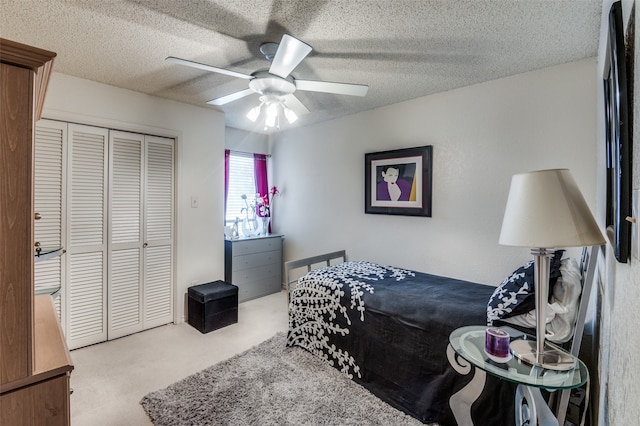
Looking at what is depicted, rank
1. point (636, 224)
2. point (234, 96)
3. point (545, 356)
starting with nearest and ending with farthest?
point (636, 224)
point (545, 356)
point (234, 96)

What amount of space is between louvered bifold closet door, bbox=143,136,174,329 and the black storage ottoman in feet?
0.93

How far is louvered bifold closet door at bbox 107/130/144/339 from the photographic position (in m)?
2.90

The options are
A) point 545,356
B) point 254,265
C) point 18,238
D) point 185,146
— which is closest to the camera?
point 18,238

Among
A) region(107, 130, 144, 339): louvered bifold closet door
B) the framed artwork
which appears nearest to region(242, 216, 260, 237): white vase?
region(107, 130, 144, 339): louvered bifold closet door

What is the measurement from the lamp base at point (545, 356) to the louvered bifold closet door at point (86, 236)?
10.7 ft

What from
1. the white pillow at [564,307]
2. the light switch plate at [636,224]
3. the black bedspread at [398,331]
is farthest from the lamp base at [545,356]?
the light switch plate at [636,224]

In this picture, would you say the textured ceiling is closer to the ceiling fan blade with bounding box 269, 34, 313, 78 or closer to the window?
the ceiling fan blade with bounding box 269, 34, 313, 78

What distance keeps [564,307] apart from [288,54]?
1969 millimetres

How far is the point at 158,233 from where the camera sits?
320 cm

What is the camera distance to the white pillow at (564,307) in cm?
156

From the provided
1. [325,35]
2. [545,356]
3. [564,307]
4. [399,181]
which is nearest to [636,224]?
[545,356]

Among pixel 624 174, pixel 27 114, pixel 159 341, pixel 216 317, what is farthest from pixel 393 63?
pixel 159 341

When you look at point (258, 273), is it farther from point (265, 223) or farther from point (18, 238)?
point (18, 238)

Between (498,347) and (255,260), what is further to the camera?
(255,260)
